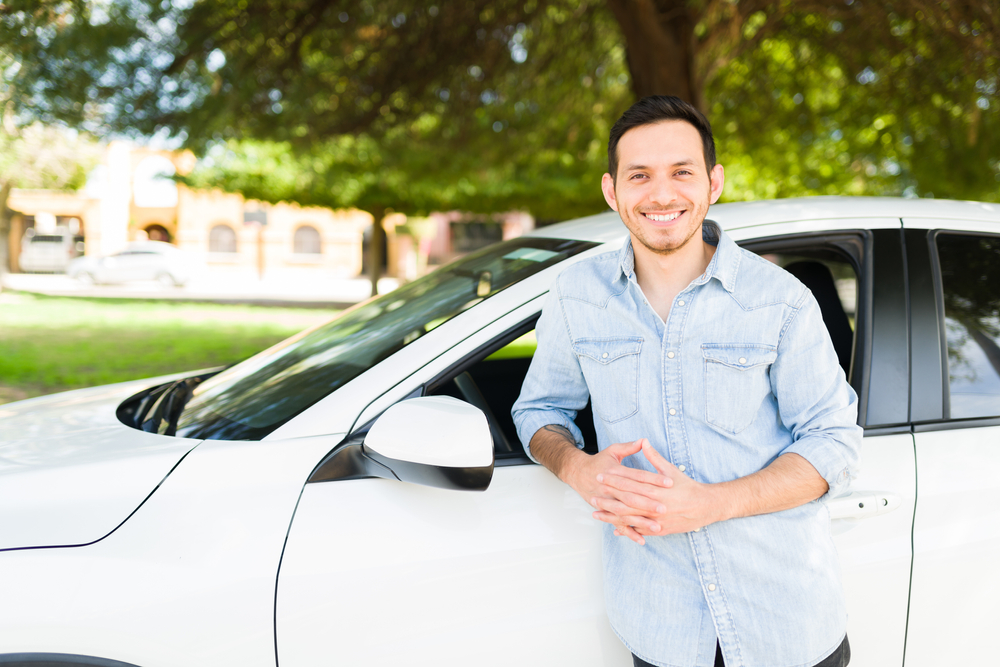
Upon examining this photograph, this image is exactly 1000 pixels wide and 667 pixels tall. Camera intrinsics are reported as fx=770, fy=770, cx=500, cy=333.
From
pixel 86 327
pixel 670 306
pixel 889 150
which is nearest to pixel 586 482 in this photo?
pixel 670 306

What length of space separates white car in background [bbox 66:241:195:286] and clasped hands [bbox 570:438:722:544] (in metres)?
28.8

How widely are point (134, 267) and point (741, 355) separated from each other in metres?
29.0

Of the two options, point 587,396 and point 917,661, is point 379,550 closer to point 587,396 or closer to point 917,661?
point 587,396

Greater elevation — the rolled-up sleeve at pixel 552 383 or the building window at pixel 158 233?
the building window at pixel 158 233

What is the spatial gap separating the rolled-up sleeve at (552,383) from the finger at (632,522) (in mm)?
262

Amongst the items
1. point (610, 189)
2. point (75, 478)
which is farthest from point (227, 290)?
point (610, 189)

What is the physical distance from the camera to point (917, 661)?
5.89ft

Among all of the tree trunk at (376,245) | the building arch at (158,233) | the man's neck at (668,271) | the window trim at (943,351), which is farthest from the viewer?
the building arch at (158,233)

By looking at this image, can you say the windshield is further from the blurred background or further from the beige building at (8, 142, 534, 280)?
the beige building at (8, 142, 534, 280)

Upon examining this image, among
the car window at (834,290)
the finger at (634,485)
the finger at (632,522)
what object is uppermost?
the car window at (834,290)

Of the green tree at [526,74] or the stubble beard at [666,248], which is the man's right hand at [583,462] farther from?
the green tree at [526,74]

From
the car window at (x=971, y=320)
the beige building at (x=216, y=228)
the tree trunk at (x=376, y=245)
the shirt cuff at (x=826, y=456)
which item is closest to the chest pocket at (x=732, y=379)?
the shirt cuff at (x=826, y=456)

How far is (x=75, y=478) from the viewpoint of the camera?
1.66 m

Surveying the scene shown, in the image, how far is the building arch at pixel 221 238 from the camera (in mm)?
38406
